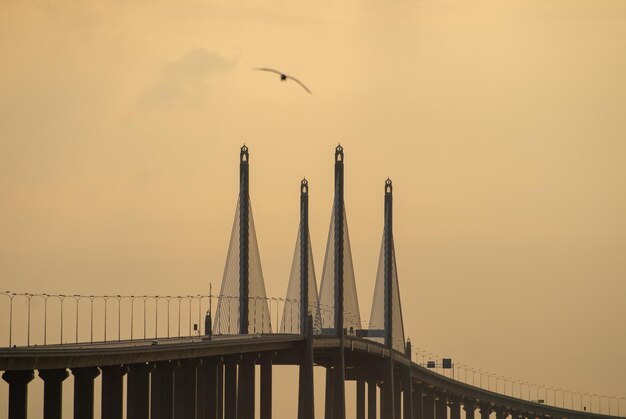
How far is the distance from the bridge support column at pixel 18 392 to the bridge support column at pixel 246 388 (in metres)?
51.1

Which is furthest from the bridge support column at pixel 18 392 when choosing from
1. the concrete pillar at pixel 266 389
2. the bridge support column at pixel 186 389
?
the concrete pillar at pixel 266 389

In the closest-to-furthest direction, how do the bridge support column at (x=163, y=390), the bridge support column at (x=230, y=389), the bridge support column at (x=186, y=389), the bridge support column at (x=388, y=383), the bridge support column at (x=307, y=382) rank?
1. the bridge support column at (x=163, y=390)
2. the bridge support column at (x=186, y=389)
3. the bridge support column at (x=230, y=389)
4. the bridge support column at (x=307, y=382)
5. the bridge support column at (x=388, y=383)

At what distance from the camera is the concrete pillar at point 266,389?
16350cm

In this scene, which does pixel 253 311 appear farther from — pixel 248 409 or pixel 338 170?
pixel 338 170

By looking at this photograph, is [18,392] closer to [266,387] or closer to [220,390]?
[220,390]

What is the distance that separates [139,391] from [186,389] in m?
12.2

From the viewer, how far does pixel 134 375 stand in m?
130

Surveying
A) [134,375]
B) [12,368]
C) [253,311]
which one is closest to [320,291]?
[253,311]

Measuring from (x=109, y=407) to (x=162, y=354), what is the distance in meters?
9.02

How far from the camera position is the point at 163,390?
13488 cm

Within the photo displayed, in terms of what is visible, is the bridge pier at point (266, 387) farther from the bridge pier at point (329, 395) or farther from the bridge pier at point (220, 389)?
the bridge pier at point (329, 395)

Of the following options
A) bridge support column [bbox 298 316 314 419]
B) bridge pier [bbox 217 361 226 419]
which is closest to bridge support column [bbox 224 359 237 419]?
bridge pier [bbox 217 361 226 419]

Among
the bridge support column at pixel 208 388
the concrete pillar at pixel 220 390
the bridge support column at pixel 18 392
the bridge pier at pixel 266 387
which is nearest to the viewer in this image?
the bridge support column at pixel 18 392

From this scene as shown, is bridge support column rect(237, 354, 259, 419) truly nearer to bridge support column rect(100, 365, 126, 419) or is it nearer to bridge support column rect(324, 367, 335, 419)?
bridge support column rect(324, 367, 335, 419)
